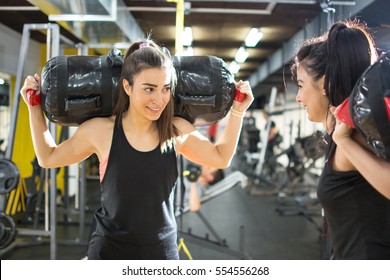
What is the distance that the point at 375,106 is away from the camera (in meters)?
0.83

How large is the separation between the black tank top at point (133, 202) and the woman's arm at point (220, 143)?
113mm

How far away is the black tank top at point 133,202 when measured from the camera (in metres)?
1.28

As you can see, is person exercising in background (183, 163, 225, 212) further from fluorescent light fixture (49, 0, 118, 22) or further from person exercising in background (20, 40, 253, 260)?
person exercising in background (20, 40, 253, 260)

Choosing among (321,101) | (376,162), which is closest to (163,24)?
(321,101)

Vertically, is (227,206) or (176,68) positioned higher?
(176,68)

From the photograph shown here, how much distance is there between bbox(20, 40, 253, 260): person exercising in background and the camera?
50.0 inches

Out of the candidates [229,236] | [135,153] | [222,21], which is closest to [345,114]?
[135,153]

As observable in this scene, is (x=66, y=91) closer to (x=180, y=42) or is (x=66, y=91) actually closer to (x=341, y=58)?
(x=180, y=42)

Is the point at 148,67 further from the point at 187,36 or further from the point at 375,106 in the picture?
the point at 187,36

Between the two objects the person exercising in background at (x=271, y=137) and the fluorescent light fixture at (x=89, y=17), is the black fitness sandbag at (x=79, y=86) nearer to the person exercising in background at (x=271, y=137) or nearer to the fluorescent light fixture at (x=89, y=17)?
the fluorescent light fixture at (x=89, y=17)

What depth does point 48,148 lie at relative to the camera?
1.39 m

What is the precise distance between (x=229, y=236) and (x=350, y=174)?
3208mm
